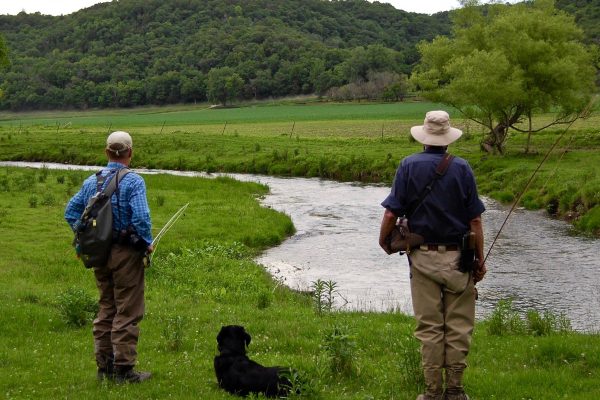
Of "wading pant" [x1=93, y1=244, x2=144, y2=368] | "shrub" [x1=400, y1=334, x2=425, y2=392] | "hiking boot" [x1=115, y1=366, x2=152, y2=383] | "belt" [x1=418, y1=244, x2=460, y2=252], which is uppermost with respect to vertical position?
"belt" [x1=418, y1=244, x2=460, y2=252]

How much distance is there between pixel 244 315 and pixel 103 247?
5.04 metres

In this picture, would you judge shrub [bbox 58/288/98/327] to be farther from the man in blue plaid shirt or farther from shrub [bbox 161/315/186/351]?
the man in blue plaid shirt

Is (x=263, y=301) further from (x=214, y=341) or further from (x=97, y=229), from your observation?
(x=97, y=229)

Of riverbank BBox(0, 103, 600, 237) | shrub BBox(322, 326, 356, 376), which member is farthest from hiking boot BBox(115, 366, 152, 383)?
riverbank BBox(0, 103, 600, 237)

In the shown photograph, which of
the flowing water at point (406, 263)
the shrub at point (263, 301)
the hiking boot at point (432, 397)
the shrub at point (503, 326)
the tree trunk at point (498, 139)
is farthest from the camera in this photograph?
the tree trunk at point (498, 139)

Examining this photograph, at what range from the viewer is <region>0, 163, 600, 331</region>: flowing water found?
1520 cm

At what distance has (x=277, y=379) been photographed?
7414 millimetres

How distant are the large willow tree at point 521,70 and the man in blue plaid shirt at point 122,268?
105 feet

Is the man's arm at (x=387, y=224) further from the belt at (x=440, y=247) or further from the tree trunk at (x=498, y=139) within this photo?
the tree trunk at (x=498, y=139)

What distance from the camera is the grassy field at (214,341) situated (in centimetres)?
780

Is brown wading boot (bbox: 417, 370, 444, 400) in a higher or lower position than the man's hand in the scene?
lower

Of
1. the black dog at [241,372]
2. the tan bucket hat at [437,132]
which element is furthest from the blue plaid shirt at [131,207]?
the tan bucket hat at [437,132]

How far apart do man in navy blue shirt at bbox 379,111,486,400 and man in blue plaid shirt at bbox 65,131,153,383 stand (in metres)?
2.75

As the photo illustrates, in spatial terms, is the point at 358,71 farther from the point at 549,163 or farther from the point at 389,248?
the point at 389,248
